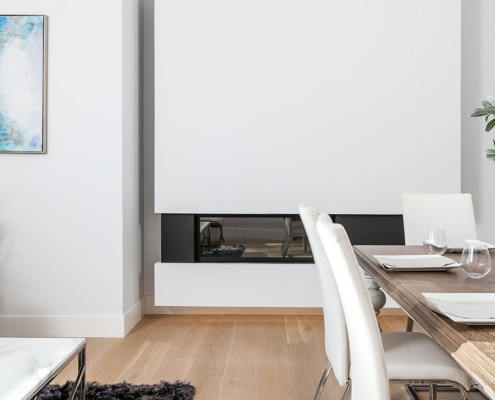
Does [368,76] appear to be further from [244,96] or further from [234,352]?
[234,352]

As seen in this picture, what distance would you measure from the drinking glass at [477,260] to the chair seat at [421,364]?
1.03ft

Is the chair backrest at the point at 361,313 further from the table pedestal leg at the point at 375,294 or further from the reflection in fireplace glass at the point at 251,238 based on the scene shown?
the reflection in fireplace glass at the point at 251,238

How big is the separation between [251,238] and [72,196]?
135 centimetres

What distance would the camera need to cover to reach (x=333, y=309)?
5.96 feet

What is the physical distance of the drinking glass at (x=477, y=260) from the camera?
5.47 feet

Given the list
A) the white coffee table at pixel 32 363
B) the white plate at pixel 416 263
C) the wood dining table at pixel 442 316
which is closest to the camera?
the wood dining table at pixel 442 316

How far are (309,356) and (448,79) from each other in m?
2.21

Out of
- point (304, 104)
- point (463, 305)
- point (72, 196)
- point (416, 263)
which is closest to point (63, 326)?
point (72, 196)

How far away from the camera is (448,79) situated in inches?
149

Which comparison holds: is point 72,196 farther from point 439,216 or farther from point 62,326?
point 439,216

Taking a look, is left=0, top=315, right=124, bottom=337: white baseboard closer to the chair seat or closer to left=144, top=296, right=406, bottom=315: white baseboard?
left=144, top=296, right=406, bottom=315: white baseboard

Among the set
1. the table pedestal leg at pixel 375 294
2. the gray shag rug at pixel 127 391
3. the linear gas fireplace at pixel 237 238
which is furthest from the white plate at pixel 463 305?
the linear gas fireplace at pixel 237 238

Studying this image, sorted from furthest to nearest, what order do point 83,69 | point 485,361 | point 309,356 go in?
point 83,69, point 309,356, point 485,361

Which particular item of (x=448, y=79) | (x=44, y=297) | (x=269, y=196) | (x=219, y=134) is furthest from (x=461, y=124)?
(x=44, y=297)
